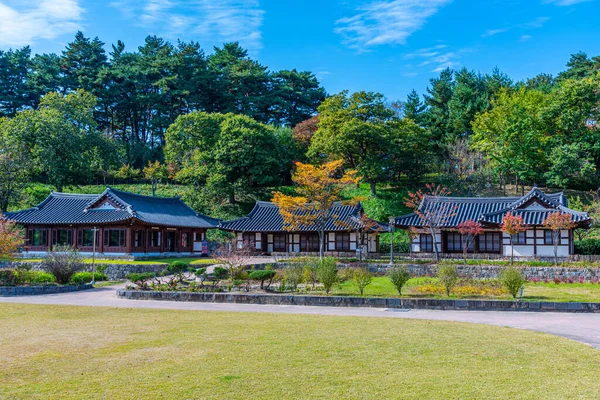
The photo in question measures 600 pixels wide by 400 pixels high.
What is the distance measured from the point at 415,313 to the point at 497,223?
23008 mm

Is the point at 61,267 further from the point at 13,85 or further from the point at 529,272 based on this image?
the point at 13,85

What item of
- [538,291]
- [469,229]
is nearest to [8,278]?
[538,291]

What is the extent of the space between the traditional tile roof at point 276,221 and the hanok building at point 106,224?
376 centimetres

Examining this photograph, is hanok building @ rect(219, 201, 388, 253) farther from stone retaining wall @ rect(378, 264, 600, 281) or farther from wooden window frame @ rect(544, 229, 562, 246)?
wooden window frame @ rect(544, 229, 562, 246)

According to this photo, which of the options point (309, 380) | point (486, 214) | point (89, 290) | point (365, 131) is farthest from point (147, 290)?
point (365, 131)

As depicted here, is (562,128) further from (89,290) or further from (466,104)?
(89,290)

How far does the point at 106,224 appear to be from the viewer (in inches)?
1501

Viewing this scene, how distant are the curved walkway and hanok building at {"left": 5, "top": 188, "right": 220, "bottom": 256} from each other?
54.3ft

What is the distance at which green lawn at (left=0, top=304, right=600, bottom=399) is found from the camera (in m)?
7.26

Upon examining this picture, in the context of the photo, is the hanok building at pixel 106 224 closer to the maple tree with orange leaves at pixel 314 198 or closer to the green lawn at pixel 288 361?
the maple tree with orange leaves at pixel 314 198

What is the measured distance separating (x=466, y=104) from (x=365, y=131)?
18912 millimetres

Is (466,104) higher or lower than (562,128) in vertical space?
higher

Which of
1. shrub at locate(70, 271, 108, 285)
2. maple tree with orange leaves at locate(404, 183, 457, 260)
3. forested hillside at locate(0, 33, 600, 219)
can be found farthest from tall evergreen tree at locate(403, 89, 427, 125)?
shrub at locate(70, 271, 108, 285)

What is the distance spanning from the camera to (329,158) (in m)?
51.6
